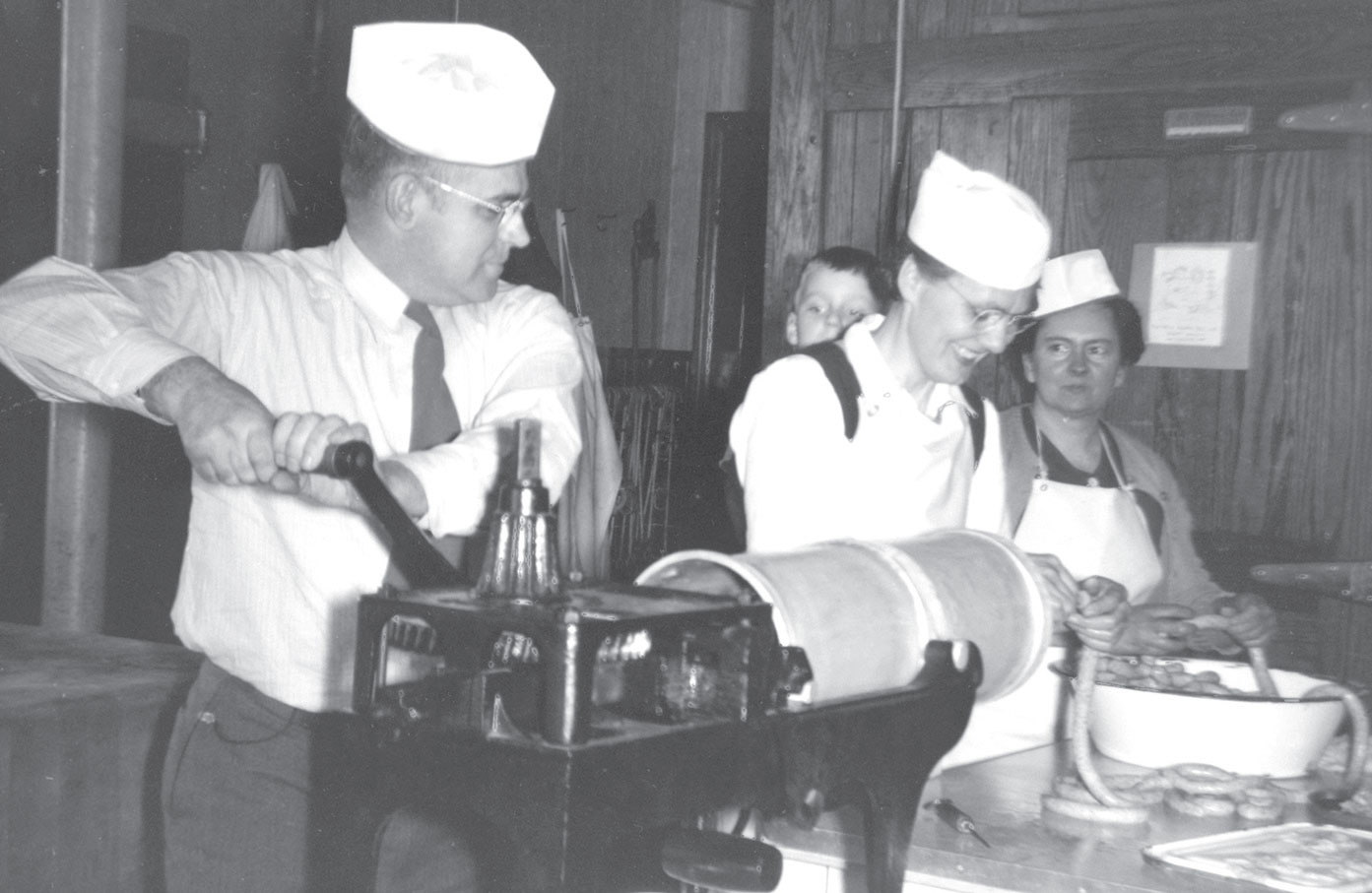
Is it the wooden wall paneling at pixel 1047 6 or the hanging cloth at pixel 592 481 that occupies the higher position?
the wooden wall paneling at pixel 1047 6

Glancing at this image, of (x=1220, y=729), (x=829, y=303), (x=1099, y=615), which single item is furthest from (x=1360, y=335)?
(x=1099, y=615)

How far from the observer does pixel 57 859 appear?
9.70 feet

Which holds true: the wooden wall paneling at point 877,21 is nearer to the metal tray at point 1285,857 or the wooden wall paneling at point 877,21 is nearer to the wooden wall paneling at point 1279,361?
the wooden wall paneling at point 1279,361

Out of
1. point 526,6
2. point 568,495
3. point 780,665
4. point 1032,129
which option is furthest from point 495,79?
point 526,6

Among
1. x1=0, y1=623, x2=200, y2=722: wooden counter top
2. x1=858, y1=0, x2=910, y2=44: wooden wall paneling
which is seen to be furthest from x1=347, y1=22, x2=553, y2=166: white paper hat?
x1=858, y1=0, x2=910, y2=44: wooden wall paneling

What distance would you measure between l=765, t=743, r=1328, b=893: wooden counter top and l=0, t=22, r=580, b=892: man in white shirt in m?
0.53

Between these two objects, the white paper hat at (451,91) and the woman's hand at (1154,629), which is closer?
the white paper hat at (451,91)

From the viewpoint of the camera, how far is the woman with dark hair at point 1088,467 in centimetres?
384

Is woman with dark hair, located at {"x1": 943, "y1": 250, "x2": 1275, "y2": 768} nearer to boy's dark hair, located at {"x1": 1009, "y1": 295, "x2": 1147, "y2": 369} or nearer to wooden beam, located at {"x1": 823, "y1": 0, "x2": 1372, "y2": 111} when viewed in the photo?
boy's dark hair, located at {"x1": 1009, "y1": 295, "x2": 1147, "y2": 369}

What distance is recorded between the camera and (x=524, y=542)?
137cm

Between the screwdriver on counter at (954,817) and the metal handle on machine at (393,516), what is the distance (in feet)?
3.18

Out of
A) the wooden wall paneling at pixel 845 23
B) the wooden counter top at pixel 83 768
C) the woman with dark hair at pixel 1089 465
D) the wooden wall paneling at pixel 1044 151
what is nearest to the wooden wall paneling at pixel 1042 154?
the wooden wall paneling at pixel 1044 151

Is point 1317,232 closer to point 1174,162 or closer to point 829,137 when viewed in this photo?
point 1174,162

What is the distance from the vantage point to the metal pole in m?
3.49
